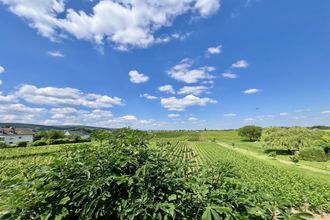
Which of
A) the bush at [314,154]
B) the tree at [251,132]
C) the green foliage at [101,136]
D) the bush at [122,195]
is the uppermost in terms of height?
the tree at [251,132]

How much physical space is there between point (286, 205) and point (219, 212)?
2.23 ft

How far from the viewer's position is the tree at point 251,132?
104375 mm

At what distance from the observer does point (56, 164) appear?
2240 mm

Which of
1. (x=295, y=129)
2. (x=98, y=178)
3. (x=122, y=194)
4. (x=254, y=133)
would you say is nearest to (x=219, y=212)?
(x=122, y=194)

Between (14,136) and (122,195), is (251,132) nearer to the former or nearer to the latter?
(14,136)

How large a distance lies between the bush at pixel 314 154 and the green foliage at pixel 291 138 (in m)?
4.19

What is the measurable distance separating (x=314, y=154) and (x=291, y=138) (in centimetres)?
735

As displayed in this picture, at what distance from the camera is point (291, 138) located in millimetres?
47562

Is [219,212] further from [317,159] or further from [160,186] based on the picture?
[317,159]

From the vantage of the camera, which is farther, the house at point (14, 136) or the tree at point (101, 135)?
the house at point (14, 136)

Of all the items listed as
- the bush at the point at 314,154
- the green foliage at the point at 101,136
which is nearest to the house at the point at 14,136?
the bush at the point at 314,154

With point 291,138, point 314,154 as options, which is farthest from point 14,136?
point 314,154

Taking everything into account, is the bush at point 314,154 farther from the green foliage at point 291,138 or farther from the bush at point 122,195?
the bush at point 122,195

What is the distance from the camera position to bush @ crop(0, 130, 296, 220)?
1.85 metres
